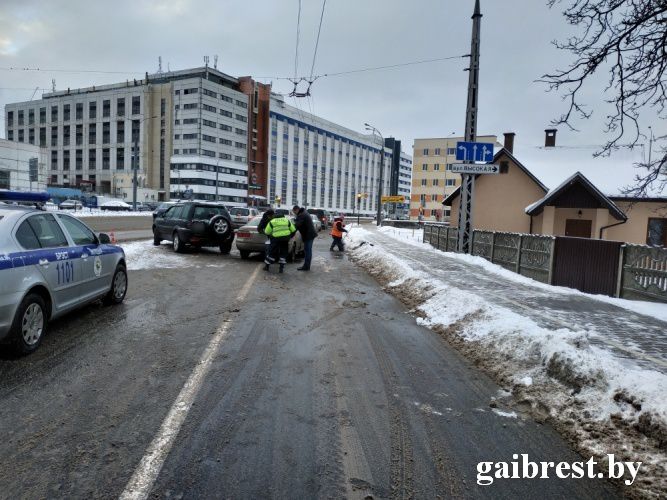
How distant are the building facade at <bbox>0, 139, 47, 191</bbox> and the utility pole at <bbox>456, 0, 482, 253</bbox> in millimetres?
45231

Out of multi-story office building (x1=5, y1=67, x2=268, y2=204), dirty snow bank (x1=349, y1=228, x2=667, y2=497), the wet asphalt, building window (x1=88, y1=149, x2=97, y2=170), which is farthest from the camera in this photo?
building window (x1=88, y1=149, x2=97, y2=170)

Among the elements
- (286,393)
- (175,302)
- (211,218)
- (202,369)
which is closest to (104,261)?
(175,302)

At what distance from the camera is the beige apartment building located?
86.7m

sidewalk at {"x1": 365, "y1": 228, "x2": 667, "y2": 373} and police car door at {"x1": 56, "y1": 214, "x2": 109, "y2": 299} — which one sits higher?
police car door at {"x1": 56, "y1": 214, "x2": 109, "y2": 299}

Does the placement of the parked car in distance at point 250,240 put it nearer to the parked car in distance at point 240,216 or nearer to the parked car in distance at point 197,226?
the parked car in distance at point 197,226

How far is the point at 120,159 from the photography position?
340 ft

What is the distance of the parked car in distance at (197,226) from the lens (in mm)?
16016

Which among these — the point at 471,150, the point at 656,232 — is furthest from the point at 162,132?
the point at 471,150

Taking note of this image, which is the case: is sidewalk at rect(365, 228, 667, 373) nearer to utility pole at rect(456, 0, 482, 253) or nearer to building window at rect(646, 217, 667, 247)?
utility pole at rect(456, 0, 482, 253)

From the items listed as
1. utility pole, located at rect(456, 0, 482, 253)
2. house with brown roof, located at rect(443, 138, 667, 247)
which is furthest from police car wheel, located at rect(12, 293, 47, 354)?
house with brown roof, located at rect(443, 138, 667, 247)

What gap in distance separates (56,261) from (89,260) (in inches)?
39.0

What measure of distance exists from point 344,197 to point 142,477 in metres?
146

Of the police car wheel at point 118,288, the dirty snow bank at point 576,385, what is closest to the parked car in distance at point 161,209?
the police car wheel at point 118,288

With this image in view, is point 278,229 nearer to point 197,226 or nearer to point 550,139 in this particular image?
A: point 197,226
